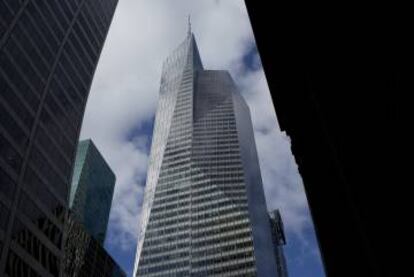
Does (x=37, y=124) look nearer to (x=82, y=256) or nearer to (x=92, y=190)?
(x=82, y=256)

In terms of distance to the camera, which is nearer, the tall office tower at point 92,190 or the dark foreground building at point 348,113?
the dark foreground building at point 348,113

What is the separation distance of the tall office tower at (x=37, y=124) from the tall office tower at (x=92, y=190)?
269 feet

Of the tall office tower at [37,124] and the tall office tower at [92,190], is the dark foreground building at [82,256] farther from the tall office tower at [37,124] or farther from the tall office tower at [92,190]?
the tall office tower at [37,124]

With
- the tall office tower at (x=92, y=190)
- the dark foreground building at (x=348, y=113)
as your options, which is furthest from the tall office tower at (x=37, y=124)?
the tall office tower at (x=92, y=190)

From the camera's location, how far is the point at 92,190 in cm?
17462

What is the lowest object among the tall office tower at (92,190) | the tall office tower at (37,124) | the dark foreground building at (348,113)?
the dark foreground building at (348,113)

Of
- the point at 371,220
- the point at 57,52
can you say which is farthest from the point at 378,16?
the point at 57,52

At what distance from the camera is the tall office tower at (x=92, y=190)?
164m

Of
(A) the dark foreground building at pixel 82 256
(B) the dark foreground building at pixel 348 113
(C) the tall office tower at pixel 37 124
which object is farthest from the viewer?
(A) the dark foreground building at pixel 82 256

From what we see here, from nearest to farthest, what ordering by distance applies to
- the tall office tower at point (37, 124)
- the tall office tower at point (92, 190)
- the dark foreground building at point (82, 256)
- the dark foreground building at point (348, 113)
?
the dark foreground building at point (348, 113) < the tall office tower at point (37, 124) < the dark foreground building at point (82, 256) < the tall office tower at point (92, 190)

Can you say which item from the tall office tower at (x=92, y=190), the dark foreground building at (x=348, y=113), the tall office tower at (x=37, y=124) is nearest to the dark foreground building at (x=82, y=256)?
the tall office tower at (x=92, y=190)

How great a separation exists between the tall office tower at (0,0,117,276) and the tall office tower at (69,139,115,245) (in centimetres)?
8212

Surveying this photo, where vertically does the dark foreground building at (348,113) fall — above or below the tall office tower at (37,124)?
below

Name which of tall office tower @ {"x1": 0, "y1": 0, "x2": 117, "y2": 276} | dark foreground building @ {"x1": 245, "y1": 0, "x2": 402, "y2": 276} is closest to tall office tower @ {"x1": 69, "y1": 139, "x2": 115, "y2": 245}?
tall office tower @ {"x1": 0, "y1": 0, "x2": 117, "y2": 276}
